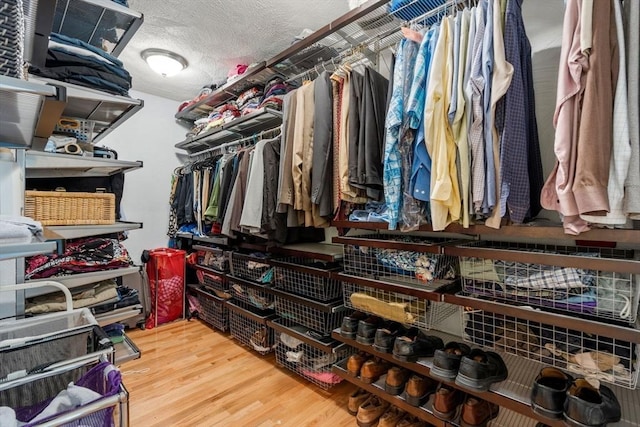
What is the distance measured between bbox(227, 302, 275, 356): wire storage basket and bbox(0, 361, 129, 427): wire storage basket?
1.36 m

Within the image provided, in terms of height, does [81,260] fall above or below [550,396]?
above

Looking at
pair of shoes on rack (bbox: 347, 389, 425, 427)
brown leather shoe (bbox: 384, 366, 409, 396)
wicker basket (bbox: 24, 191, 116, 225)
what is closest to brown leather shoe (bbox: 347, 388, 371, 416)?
pair of shoes on rack (bbox: 347, 389, 425, 427)

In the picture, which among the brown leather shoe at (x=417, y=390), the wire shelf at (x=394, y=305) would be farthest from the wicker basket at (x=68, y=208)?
the brown leather shoe at (x=417, y=390)

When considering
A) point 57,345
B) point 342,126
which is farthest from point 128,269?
point 342,126

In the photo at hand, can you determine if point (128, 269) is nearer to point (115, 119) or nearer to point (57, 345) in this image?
point (57, 345)

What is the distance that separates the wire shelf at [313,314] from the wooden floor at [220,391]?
388mm

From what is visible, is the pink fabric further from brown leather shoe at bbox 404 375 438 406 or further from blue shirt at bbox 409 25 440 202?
brown leather shoe at bbox 404 375 438 406

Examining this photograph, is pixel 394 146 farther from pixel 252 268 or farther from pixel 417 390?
pixel 252 268

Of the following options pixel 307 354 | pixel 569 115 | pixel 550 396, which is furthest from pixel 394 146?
pixel 307 354

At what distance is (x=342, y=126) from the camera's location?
1.49 meters

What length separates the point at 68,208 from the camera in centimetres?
148

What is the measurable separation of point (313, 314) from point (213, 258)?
1.32 meters

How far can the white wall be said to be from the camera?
10.5 feet

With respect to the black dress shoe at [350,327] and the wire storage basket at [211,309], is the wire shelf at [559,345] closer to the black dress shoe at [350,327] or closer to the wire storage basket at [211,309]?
the black dress shoe at [350,327]
